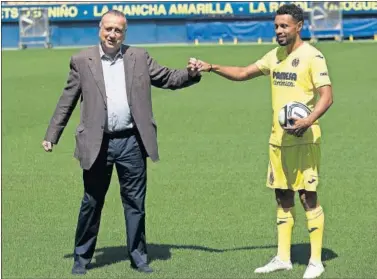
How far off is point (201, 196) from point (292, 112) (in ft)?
12.9

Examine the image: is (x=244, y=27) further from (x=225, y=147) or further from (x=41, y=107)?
(x=225, y=147)

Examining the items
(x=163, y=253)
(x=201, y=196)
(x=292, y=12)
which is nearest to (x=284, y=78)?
(x=292, y=12)

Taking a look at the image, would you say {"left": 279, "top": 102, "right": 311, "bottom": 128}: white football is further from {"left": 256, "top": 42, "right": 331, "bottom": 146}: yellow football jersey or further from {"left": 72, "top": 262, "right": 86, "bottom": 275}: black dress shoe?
{"left": 72, "top": 262, "right": 86, "bottom": 275}: black dress shoe

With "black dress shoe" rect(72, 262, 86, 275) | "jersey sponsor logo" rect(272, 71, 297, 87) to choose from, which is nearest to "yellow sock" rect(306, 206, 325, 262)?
"jersey sponsor logo" rect(272, 71, 297, 87)

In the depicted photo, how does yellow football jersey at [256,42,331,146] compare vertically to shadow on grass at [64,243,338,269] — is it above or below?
above

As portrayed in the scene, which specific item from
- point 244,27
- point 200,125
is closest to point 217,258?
point 200,125

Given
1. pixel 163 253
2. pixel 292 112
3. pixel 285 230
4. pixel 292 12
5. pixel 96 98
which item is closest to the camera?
pixel 292 112

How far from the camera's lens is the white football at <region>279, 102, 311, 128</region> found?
7574mm

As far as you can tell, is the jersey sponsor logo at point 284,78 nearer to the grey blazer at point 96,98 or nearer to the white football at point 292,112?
the white football at point 292,112

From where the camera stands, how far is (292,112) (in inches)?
299

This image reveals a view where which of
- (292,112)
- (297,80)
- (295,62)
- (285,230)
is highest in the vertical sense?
(295,62)

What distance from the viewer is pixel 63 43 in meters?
48.0

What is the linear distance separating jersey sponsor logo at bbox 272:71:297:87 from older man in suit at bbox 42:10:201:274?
2.19 ft

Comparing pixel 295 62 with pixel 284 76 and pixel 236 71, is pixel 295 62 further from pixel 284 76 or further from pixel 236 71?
pixel 236 71
